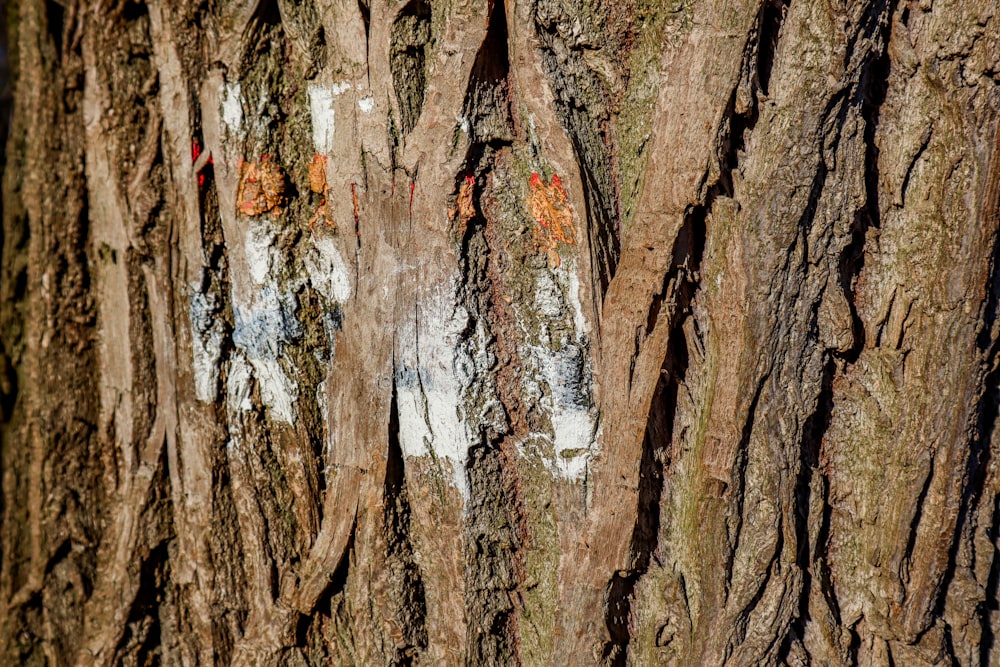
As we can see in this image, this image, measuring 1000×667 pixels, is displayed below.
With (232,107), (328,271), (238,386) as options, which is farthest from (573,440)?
(232,107)

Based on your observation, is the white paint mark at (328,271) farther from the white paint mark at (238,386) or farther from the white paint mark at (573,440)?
the white paint mark at (573,440)

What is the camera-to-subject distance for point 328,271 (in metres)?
1.27

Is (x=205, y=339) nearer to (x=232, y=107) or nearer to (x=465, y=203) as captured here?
(x=232, y=107)

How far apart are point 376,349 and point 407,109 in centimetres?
37

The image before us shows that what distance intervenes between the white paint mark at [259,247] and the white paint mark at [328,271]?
0.06m

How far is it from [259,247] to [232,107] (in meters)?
0.23

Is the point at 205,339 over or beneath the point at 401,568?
over

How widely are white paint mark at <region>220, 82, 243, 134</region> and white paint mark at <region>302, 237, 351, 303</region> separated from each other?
23 centimetres

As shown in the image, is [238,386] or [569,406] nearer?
[569,406]

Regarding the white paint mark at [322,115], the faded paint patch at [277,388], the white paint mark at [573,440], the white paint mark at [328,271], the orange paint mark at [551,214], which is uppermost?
the white paint mark at [322,115]

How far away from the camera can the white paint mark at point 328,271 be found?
1257 mm

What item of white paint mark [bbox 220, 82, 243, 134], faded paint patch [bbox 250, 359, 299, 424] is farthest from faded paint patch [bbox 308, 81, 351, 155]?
faded paint patch [bbox 250, 359, 299, 424]

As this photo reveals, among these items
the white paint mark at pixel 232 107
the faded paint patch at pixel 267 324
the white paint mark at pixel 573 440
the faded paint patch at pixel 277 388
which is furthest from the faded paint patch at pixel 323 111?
the white paint mark at pixel 573 440

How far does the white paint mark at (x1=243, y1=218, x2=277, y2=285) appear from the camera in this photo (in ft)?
4.22
